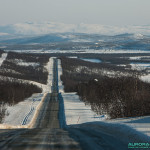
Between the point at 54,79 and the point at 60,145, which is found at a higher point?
the point at 60,145

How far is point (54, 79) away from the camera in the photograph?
94375 millimetres

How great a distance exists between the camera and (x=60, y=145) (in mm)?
10250

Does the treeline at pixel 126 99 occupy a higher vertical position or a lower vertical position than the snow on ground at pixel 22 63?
higher

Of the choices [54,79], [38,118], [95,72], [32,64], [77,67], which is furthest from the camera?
[32,64]

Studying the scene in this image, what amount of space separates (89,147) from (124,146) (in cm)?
119

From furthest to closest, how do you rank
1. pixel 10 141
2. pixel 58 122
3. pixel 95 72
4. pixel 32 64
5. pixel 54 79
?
pixel 32 64
pixel 95 72
pixel 54 79
pixel 58 122
pixel 10 141

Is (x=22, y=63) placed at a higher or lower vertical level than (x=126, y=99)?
lower

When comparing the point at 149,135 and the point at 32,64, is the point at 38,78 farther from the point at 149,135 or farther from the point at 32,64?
the point at 149,135

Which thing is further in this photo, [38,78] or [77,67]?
[77,67]

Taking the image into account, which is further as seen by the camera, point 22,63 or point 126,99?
point 22,63

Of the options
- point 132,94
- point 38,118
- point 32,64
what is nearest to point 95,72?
point 32,64

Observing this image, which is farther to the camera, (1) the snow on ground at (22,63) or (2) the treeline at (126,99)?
(1) the snow on ground at (22,63)

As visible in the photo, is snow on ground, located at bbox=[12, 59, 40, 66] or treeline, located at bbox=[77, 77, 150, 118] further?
snow on ground, located at bbox=[12, 59, 40, 66]

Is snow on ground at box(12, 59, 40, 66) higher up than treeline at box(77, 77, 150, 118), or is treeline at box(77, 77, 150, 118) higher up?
treeline at box(77, 77, 150, 118)
